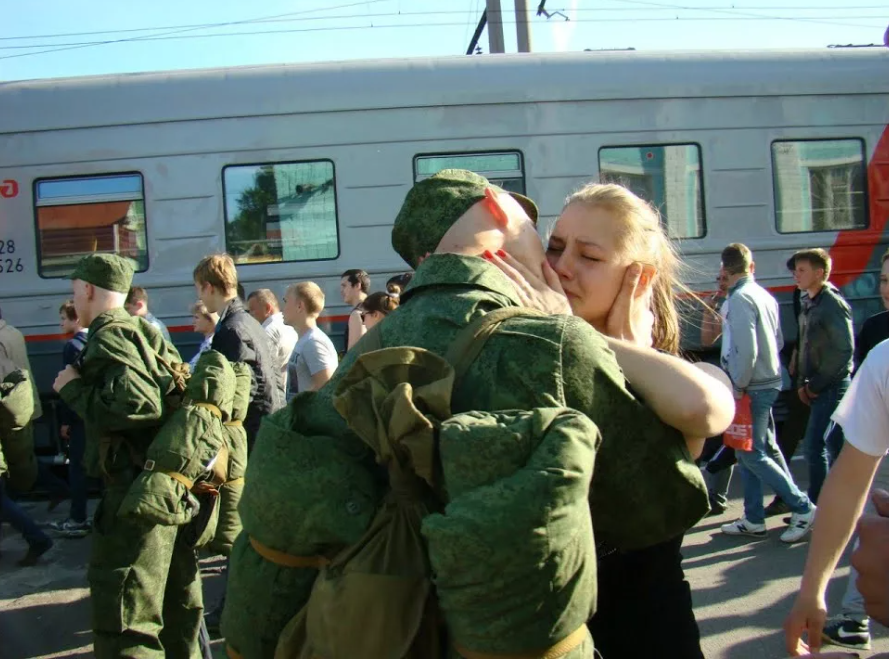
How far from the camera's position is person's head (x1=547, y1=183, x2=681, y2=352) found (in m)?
1.99

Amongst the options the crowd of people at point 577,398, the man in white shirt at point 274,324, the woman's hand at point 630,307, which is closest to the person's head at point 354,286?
the man in white shirt at point 274,324

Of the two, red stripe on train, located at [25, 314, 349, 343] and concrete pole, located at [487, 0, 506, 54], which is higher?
concrete pole, located at [487, 0, 506, 54]

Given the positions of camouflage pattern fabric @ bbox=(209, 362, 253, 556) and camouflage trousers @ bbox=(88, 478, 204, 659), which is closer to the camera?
camouflage trousers @ bbox=(88, 478, 204, 659)

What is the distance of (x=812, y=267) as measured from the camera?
577 centimetres

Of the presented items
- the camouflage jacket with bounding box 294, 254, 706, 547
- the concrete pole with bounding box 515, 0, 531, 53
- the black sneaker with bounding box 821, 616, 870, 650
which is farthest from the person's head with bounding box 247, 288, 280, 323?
the concrete pole with bounding box 515, 0, 531, 53

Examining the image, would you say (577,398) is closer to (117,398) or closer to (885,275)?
(117,398)

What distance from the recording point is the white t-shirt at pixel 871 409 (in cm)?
209

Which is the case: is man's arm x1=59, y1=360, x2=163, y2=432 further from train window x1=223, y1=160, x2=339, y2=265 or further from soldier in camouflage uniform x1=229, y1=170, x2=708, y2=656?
train window x1=223, y1=160, x2=339, y2=265

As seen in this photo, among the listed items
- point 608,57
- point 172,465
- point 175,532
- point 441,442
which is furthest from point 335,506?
point 608,57

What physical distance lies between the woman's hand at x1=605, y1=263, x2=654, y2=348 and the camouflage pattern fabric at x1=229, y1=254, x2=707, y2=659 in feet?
1.44

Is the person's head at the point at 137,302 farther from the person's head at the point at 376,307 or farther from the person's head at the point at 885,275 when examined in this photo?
the person's head at the point at 885,275

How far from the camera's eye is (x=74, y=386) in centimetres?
367

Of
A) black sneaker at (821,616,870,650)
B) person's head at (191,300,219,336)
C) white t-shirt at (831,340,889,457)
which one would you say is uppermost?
person's head at (191,300,219,336)

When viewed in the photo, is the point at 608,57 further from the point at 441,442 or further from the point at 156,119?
the point at 441,442
